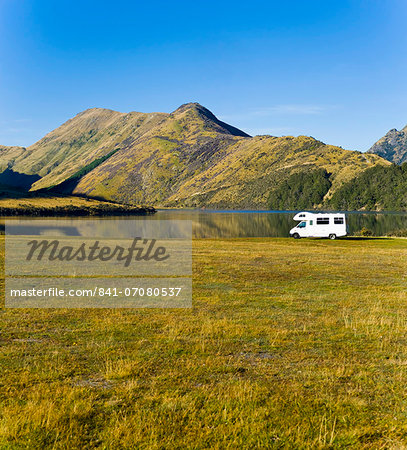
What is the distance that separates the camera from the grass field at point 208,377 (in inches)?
252

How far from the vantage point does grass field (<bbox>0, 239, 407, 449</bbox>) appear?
641 cm

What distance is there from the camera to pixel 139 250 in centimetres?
3972

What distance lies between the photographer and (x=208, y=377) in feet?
28.7

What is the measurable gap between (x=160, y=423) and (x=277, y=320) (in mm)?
8575
